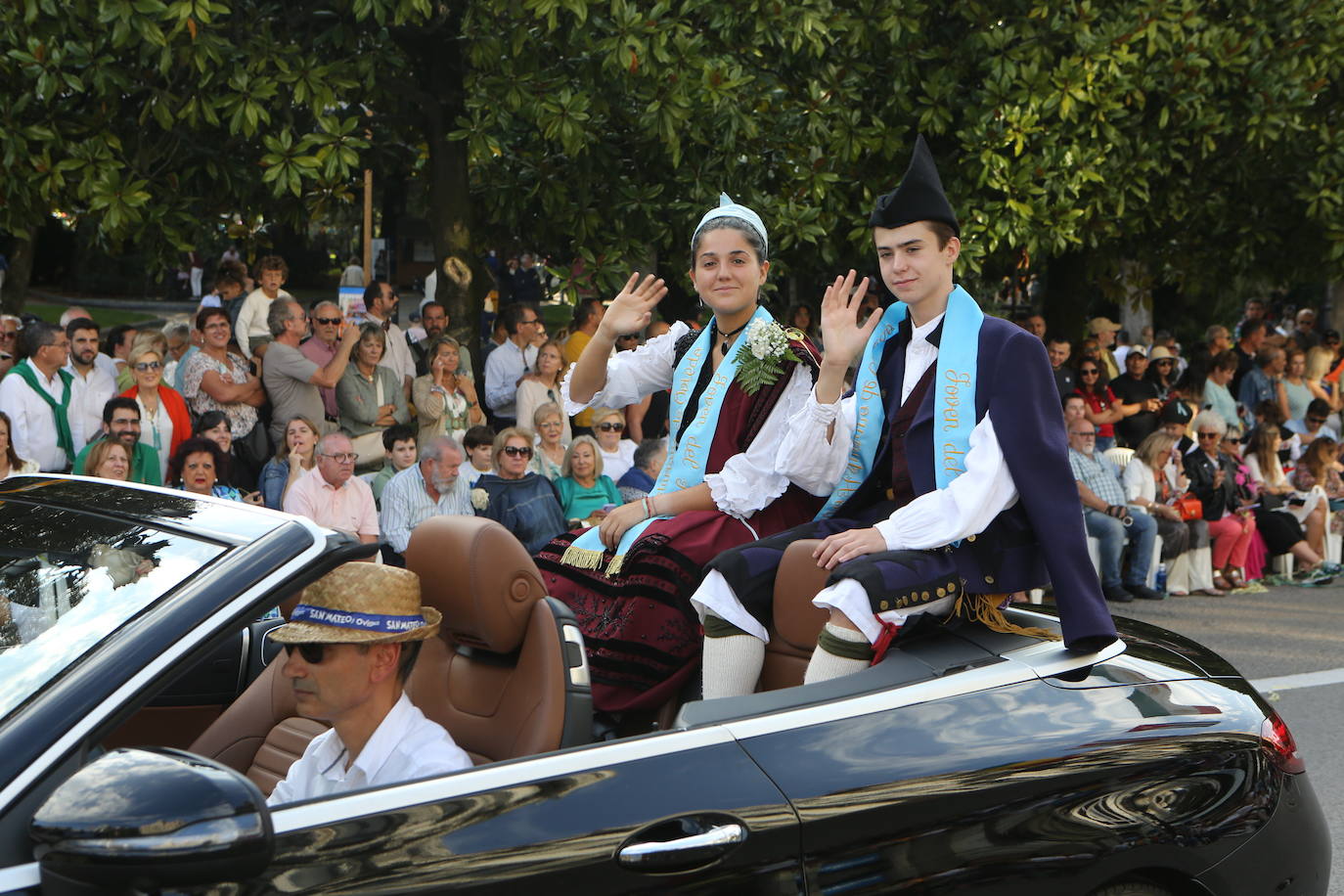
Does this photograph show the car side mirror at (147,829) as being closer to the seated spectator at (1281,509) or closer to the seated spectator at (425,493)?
the seated spectator at (425,493)

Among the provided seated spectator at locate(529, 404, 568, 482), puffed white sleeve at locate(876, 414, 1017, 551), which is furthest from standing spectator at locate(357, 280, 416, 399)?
puffed white sleeve at locate(876, 414, 1017, 551)

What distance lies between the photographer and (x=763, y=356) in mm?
4336

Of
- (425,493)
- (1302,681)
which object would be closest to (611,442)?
(425,493)

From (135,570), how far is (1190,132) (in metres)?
12.4

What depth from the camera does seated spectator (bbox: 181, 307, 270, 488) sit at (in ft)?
28.6

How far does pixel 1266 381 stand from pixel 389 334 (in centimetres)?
895

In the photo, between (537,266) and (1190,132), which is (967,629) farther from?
(537,266)

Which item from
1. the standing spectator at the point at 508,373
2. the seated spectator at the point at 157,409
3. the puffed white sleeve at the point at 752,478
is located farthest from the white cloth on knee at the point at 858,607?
the standing spectator at the point at 508,373

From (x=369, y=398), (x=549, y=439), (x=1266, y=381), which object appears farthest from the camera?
(x=1266, y=381)

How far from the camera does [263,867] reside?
2.22 meters

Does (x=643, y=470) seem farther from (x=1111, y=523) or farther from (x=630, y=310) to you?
(x=630, y=310)

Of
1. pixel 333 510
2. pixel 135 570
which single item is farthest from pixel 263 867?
pixel 333 510

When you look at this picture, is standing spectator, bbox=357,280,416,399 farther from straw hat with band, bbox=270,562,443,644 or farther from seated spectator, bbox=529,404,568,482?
straw hat with band, bbox=270,562,443,644

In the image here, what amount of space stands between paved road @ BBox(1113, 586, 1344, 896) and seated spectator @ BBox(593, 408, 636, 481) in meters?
3.38
